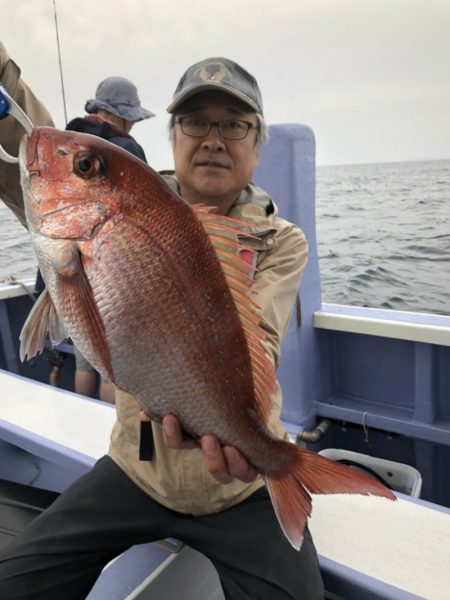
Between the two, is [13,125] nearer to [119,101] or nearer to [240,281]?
[240,281]

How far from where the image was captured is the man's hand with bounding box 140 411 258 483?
118 centimetres

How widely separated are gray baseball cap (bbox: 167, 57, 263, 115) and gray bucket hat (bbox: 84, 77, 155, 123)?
2.03 m

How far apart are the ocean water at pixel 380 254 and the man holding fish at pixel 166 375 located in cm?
398

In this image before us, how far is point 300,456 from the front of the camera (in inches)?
50.8

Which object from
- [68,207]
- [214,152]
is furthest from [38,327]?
[214,152]

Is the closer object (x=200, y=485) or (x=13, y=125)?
(x=200, y=485)

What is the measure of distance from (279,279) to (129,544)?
1060 millimetres

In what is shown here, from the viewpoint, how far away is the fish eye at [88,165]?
44.4 inches

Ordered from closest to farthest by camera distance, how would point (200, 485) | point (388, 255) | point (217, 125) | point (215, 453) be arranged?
point (215, 453) < point (200, 485) < point (217, 125) < point (388, 255)

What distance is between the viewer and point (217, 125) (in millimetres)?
1868

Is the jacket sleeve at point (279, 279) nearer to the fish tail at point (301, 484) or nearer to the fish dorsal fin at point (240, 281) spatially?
the fish dorsal fin at point (240, 281)

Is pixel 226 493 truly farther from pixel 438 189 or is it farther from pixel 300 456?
pixel 438 189

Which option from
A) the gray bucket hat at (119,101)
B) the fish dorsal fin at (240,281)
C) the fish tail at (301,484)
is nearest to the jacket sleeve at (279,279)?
the fish dorsal fin at (240,281)

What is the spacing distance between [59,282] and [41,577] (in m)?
1.04
